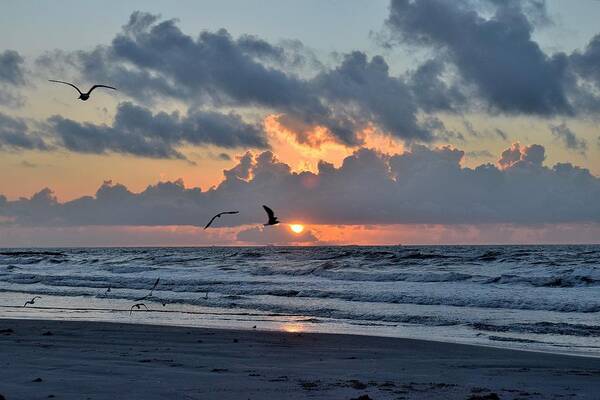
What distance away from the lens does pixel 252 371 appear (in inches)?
446

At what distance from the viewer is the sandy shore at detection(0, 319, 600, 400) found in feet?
31.3

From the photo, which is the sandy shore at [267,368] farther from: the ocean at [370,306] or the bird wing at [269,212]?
the bird wing at [269,212]

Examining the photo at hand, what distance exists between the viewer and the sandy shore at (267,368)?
9.55 meters

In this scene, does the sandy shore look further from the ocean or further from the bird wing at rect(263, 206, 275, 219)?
the bird wing at rect(263, 206, 275, 219)

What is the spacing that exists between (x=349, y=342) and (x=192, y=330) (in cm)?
399

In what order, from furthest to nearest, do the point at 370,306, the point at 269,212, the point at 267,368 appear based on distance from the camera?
the point at 370,306
the point at 269,212
the point at 267,368

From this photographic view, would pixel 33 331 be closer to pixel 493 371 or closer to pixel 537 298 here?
pixel 493 371

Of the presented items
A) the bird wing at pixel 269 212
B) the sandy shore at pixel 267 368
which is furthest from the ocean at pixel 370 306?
the bird wing at pixel 269 212

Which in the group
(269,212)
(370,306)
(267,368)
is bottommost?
(267,368)

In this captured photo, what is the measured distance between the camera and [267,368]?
38.3 feet

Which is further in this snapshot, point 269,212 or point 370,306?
point 370,306

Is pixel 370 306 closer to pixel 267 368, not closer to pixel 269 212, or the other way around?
pixel 269 212

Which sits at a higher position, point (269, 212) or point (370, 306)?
point (269, 212)

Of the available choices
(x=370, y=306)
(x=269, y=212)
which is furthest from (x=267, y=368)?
(x=370, y=306)
